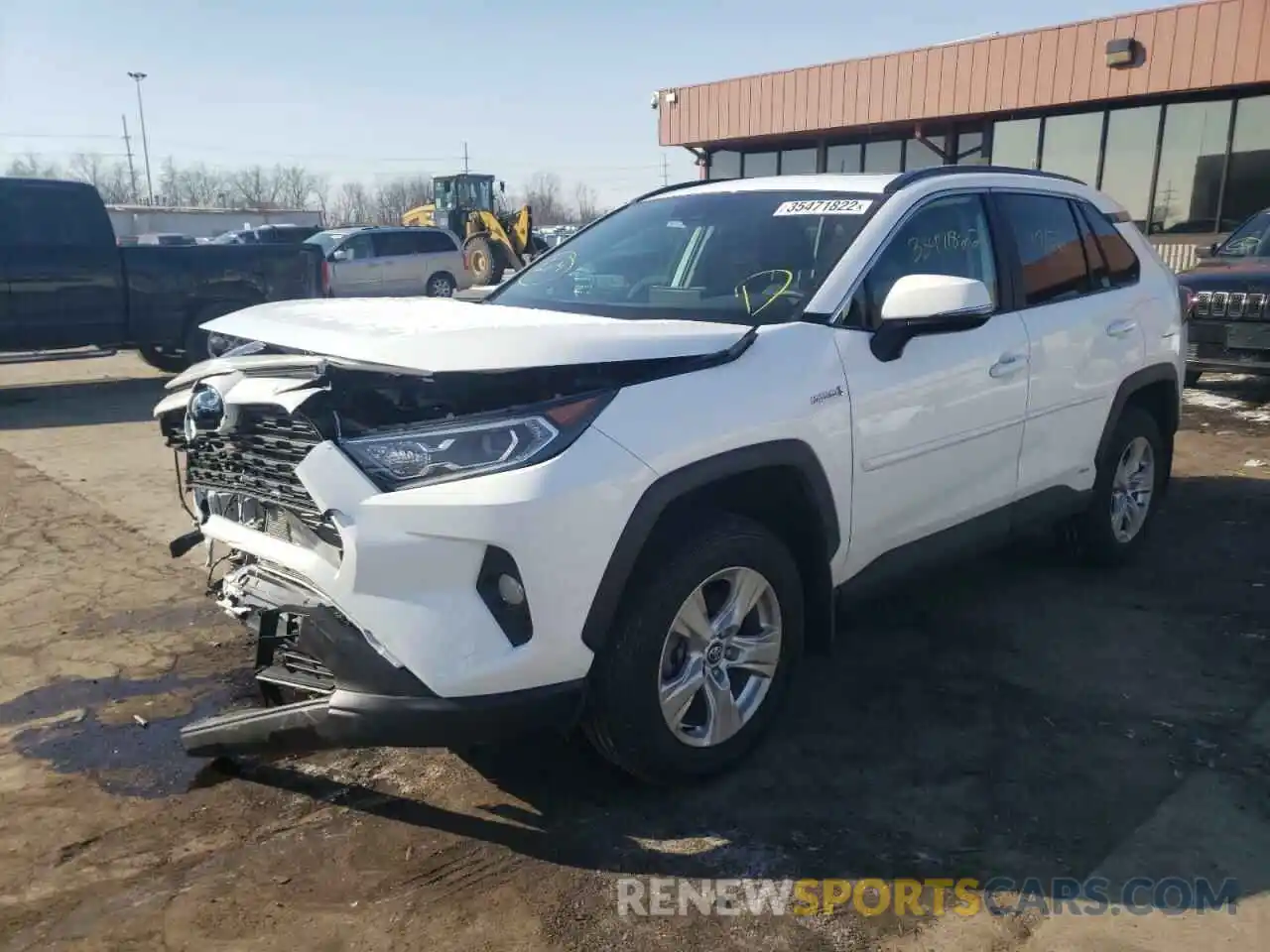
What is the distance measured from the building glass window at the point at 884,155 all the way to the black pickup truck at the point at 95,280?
1489 centimetres

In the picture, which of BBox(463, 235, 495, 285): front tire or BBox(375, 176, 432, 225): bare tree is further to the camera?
BBox(375, 176, 432, 225): bare tree

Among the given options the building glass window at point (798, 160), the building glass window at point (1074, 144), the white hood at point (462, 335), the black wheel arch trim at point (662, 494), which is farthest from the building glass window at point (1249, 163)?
the white hood at point (462, 335)

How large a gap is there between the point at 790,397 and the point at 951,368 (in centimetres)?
92

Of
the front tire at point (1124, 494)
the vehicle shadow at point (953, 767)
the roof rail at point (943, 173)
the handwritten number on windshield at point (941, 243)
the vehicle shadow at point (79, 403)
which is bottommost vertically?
the vehicle shadow at point (79, 403)

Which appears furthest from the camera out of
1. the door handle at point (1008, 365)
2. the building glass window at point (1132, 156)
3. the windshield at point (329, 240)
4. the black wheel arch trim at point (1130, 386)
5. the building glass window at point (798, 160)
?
the building glass window at point (798, 160)

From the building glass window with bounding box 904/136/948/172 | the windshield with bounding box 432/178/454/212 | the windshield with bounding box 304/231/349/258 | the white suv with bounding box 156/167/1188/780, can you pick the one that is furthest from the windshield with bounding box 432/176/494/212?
the white suv with bounding box 156/167/1188/780

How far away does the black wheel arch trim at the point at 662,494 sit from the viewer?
2754 mm

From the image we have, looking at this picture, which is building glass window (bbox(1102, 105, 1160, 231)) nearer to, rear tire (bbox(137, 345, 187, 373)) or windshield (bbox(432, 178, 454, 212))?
rear tire (bbox(137, 345, 187, 373))

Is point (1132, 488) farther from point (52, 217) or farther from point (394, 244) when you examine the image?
point (394, 244)

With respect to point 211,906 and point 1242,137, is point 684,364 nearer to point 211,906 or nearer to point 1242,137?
point 211,906

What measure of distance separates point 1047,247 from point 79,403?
9846mm

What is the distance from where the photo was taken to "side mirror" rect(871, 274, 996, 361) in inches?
132

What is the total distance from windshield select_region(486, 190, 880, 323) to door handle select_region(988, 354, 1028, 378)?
793 millimetres

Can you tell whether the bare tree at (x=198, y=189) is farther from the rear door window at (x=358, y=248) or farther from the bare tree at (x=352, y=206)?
the rear door window at (x=358, y=248)
